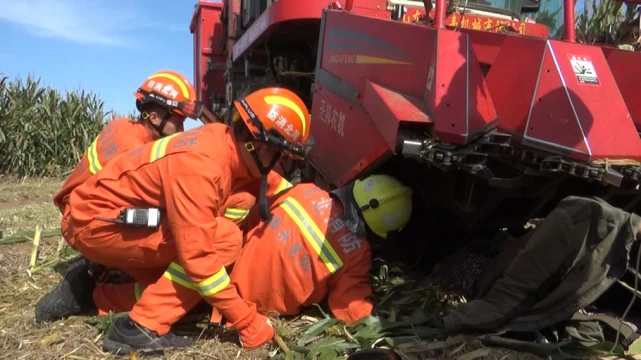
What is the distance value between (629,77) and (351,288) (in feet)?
5.98

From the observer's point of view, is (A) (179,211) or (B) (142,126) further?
(B) (142,126)

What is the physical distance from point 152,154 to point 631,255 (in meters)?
2.39

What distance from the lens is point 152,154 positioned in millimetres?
3156

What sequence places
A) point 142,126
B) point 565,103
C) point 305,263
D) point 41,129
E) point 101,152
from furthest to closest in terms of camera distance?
point 41,129, point 142,126, point 101,152, point 305,263, point 565,103

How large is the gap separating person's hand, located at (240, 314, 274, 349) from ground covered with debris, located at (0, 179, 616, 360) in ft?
0.12

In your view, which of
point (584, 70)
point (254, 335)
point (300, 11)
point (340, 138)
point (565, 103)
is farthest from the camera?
point (300, 11)

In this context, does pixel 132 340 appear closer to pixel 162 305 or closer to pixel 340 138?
pixel 162 305

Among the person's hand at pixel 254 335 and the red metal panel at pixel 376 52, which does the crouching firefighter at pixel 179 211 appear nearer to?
the person's hand at pixel 254 335

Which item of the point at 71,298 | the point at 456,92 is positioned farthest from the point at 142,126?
the point at 456,92

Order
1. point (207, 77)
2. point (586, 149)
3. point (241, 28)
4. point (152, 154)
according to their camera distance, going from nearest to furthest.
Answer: point (586, 149)
point (152, 154)
point (241, 28)
point (207, 77)

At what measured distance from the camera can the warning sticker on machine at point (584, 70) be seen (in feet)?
8.85

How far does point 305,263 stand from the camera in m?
3.24

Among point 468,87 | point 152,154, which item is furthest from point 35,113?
point 468,87

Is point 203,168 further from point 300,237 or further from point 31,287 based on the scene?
point 31,287
